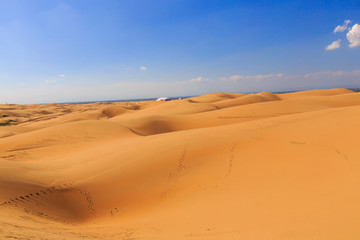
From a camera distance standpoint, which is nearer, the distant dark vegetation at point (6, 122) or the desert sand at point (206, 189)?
the desert sand at point (206, 189)

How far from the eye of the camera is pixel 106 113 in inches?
1018

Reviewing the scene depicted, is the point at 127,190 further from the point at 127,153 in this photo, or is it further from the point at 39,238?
the point at 39,238

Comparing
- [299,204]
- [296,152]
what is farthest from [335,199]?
[296,152]

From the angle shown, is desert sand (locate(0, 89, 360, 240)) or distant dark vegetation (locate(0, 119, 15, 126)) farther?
distant dark vegetation (locate(0, 119, 15, 126))

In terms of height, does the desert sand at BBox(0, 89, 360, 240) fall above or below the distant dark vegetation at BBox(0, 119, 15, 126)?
below

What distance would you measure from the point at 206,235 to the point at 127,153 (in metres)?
4.59

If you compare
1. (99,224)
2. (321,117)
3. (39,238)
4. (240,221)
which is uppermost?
(321,117)

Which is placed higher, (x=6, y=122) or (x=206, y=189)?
(x=6, y=122)

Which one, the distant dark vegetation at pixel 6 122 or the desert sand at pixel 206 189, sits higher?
Answer: the distant dark vegetation at pixel 6 122

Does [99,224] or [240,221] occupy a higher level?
[240,221]

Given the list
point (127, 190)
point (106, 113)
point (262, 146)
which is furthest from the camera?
point (106, 113)

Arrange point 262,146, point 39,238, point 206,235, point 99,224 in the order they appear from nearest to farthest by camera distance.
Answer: point 39,238 → point 206,235 → point 99,224 → point 262,146

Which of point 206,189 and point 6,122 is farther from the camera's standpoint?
point 6,122

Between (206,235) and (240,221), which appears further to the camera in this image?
(240,221)
